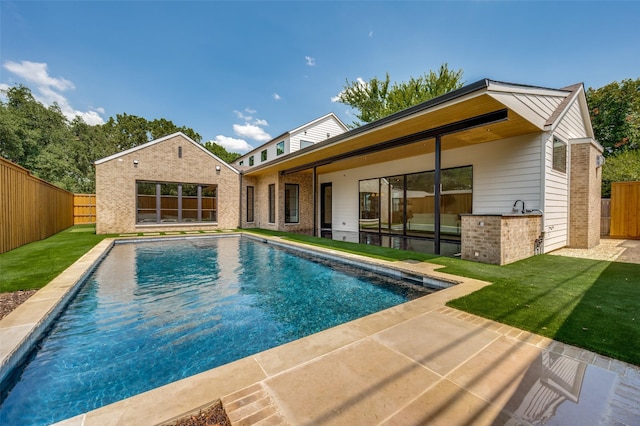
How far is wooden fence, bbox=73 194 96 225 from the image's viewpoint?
54.7 feet

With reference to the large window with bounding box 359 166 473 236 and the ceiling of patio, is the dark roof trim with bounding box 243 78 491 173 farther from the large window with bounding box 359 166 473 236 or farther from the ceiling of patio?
the large window with bounding box 359 166 473 236

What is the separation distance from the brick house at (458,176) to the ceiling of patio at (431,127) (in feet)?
0.09

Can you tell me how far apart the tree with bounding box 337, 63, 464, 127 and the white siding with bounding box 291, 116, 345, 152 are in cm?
408

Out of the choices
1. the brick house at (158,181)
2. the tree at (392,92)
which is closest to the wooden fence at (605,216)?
the tree at (392,92)

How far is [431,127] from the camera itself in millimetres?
6426

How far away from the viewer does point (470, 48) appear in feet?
36.8

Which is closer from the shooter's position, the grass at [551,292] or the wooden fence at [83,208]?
the grass at [551,292]

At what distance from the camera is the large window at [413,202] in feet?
27.7

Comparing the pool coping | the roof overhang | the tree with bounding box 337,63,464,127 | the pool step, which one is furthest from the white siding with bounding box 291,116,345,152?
the pool step

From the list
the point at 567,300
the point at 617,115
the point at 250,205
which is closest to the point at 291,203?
the point at 250,205

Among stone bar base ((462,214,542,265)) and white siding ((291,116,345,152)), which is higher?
white siding ((291,116,345,152))

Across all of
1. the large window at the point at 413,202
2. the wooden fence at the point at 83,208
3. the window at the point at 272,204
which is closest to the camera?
the large window at the point at 413,202

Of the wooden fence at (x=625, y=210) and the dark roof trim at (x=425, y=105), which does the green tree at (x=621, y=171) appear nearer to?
the wooden fence at (x=625, y=210)

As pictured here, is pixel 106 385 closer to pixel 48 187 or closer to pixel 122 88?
pixel 48 187
